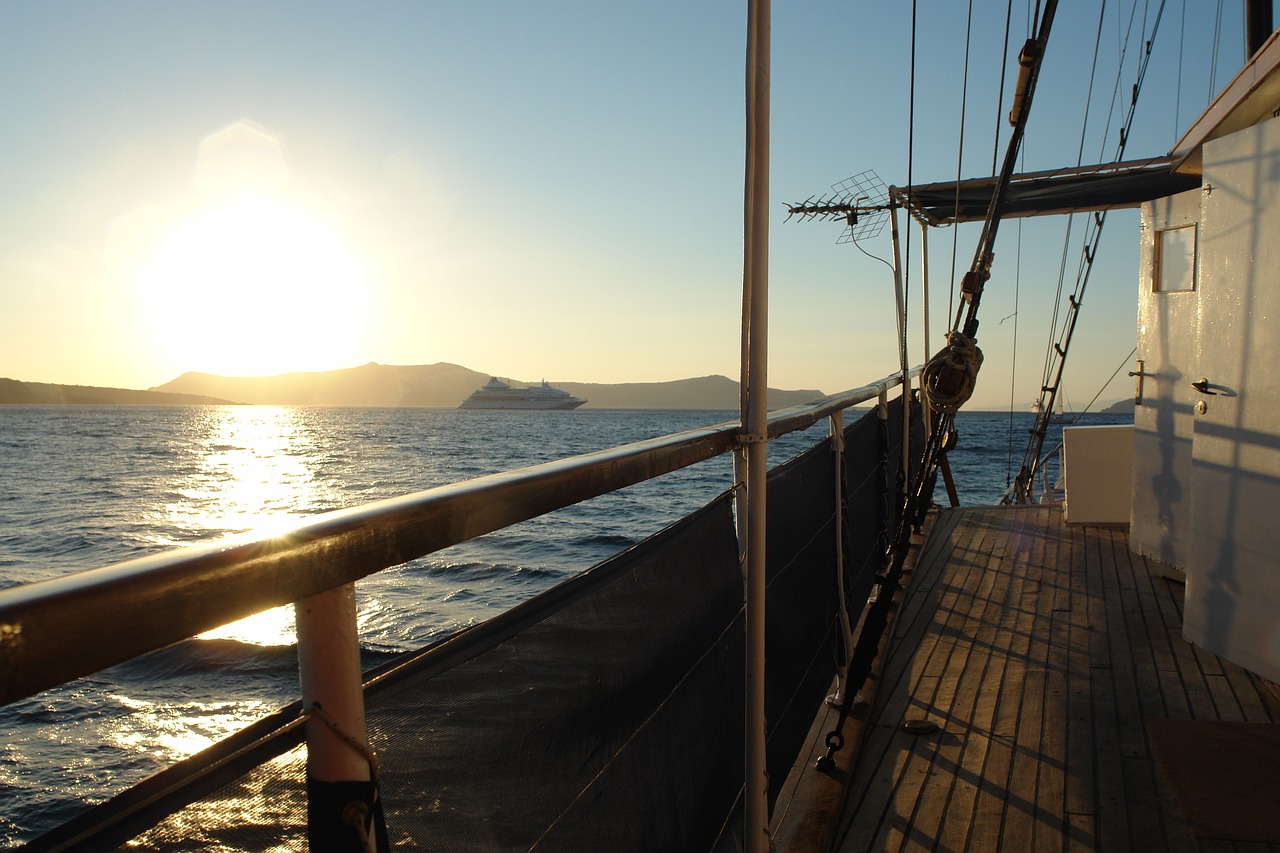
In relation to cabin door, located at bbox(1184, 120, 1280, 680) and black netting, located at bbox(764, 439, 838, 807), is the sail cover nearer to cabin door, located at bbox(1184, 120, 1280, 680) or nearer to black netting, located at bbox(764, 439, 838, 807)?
cabin door, located at bbox(1184, 120, 1280, 680)

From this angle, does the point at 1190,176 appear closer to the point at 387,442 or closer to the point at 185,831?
the point at 185,831

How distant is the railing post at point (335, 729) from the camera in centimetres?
65

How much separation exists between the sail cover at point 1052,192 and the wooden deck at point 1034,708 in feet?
7.44

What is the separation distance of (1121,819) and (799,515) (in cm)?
118

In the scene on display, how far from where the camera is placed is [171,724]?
7.57m

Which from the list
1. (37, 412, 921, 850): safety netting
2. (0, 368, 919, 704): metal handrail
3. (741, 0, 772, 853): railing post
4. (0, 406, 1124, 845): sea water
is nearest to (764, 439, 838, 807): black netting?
(37, 412, 921, 850): safety netting

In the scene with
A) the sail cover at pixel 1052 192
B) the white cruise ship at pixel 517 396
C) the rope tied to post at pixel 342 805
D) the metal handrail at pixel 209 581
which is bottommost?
the white cruise ship at pixel 517 396

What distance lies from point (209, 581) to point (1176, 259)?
224 inches

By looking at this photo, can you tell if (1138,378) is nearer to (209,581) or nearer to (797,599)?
(797,599)

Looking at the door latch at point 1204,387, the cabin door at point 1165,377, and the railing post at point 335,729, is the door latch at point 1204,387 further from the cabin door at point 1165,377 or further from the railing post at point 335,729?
the railing post at point 335,729

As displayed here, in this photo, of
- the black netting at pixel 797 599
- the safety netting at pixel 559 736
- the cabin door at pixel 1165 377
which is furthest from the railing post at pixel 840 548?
the cabin door at pixel 1165 377

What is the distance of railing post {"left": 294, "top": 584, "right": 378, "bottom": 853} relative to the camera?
645 millimetres

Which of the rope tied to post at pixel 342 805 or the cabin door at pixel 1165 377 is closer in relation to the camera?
the rope tied to post at pixel 342 805

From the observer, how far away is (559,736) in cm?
97
